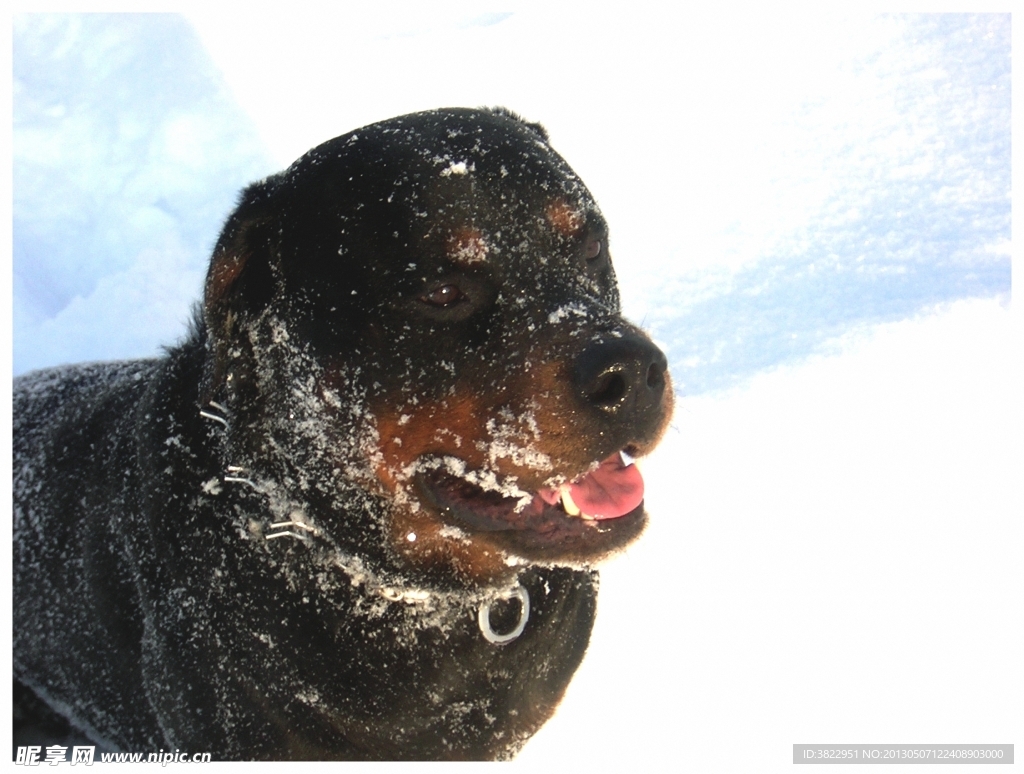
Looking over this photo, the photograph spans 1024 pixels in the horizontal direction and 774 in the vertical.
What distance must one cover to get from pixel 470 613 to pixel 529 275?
88cm

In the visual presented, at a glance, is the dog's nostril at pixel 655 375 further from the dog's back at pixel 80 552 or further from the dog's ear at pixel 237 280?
the dog's back at pixel 80 552

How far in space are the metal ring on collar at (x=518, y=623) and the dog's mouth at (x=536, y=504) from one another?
32 cm

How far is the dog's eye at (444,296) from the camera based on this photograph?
202cm

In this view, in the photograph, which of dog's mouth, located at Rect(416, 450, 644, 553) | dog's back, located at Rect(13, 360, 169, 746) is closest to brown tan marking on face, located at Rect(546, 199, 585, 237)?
dog's mouth, located at Rect(416, 450, 644, 553)

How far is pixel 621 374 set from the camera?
1885 mm

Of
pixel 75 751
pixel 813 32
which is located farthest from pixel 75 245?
pixel 813 32

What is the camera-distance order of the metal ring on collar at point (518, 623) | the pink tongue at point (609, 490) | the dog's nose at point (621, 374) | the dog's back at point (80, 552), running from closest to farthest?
1. the dog's nose at point (621, 374)
2. the pink tongue at point (609, 490)
3. the metal ring on collar at point (518, 623)
4. the dog's back at point (80, 552)

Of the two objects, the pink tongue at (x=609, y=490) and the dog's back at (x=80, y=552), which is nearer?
the pink tongue at (x=609, y=490)

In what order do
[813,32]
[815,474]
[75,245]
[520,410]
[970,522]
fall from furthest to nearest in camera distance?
[813,32] < [75,245] < [815,474] < [970,522] < [520,410]

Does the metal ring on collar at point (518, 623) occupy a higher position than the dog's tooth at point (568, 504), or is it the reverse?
the dog's tooth at point (568, 504)

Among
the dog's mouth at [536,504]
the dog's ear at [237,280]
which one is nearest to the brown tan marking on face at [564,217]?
the dog's mouth at [536,504]

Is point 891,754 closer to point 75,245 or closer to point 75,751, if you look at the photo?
point 75,751

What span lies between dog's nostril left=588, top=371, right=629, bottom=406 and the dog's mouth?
0.48 feet

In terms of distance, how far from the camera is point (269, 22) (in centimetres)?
632
